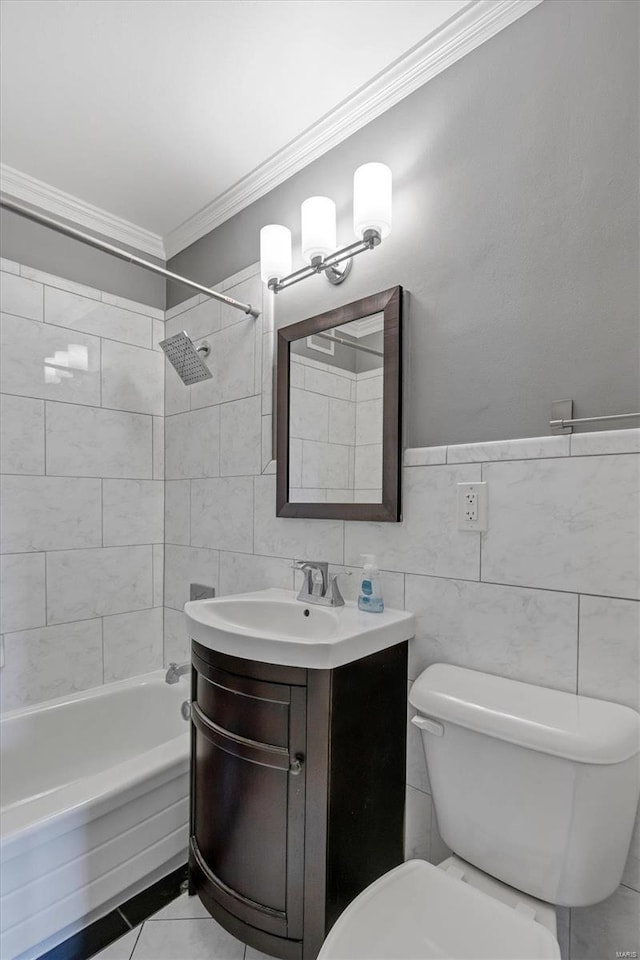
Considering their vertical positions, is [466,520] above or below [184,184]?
below

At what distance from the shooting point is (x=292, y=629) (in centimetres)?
161

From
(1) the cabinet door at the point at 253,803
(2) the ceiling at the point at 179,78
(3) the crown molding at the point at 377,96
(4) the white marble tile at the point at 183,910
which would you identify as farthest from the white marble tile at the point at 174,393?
(4) the white marble tile at the point at 183,910

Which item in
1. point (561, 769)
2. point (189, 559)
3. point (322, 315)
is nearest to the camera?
point (561, 769)

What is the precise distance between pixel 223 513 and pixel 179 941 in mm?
1350

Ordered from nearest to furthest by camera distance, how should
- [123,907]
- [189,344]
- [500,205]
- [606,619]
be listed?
1. [606,619]
2. [500,205]
3. [123,907]
4. [189,344]

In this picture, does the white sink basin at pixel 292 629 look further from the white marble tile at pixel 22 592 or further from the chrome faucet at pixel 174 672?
the white marble tile at pixel 22 592

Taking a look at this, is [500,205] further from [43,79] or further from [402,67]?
[43,79]

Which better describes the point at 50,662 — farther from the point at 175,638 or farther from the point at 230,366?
the point at 230,366

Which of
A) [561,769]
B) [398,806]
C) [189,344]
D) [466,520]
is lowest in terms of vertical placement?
[398,806]

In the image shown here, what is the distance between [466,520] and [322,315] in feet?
2.81

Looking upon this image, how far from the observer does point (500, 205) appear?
4.24 ft

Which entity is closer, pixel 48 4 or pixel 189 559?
pixel 48 4

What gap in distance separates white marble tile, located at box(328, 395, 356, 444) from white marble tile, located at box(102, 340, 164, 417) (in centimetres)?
113

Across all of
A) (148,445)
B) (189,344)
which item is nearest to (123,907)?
(148,445)
